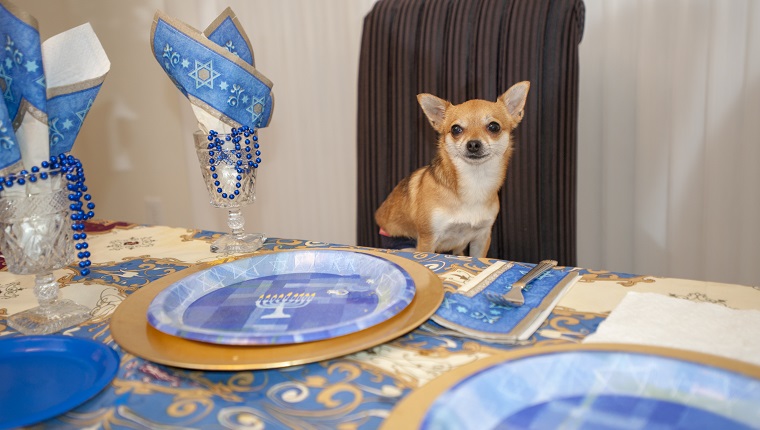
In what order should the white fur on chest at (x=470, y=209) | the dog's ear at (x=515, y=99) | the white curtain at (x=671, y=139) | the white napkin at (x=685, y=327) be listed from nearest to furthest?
the white napkin at (x=685, y=327)
the dog's ear at (x=515, y=99)
the white fur on chest at (x=470, y=209)
the white curtain at (x=671, y=139)

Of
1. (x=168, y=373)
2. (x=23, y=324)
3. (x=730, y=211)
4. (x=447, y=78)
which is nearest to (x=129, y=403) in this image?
(x=168, y=373)

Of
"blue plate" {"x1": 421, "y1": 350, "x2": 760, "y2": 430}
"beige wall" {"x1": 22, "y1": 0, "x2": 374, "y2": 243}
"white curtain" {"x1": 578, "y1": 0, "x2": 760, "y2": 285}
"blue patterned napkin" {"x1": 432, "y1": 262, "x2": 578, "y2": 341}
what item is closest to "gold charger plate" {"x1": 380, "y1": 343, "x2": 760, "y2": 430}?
"blue plate" {"x1": 421, "y1": 350, "x2": 760, "y2": 430}

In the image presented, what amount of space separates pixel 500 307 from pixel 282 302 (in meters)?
0.26

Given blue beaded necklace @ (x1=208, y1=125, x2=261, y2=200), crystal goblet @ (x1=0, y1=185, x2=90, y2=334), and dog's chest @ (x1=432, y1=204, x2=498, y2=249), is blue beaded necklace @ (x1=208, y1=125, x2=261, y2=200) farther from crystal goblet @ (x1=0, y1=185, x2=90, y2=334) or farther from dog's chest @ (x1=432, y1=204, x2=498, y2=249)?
dog's chest @ (x1=432, y1=204, x2=498, y2=249)

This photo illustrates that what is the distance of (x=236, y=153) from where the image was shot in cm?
98

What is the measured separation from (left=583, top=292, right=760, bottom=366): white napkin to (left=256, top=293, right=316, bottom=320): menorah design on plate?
32cm

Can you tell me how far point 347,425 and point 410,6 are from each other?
1.10m

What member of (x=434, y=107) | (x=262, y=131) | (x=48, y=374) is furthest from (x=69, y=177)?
(x=262, y=131)

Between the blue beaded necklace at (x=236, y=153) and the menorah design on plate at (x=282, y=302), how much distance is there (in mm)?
359

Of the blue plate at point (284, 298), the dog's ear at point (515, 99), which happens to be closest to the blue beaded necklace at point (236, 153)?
the blue plate at point (284, 298)

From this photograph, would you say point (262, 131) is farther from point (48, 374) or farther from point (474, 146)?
point (48, 374)

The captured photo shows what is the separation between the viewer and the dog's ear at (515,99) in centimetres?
102

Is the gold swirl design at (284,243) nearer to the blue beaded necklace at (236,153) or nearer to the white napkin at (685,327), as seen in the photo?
the blue beaded necklace at (236,153)

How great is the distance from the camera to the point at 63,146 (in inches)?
30.0
